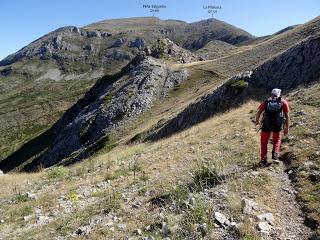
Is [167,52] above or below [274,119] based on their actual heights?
above

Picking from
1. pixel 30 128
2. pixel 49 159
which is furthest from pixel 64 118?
pixel 30 128

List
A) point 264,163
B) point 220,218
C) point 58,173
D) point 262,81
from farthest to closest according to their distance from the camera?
1. point 262,81
2. point 58,173
3. point 264,163
4. point 220,218

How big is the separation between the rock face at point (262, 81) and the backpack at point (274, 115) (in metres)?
17.4

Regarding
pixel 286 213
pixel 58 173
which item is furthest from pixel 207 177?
pixel 58 173

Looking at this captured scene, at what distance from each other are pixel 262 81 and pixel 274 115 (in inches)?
974

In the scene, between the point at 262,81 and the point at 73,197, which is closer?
the point at 73,197

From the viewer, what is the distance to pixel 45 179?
20875mm

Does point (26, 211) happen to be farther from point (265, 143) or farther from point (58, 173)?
point (265, 143)

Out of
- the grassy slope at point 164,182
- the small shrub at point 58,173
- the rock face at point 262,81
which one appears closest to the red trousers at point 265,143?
the grassy slope at point 164,182

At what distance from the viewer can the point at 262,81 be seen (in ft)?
126

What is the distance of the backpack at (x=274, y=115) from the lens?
1452cm

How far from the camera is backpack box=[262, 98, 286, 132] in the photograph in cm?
1452

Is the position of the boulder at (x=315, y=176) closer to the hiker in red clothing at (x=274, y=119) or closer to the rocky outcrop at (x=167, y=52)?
the hiker in red clothing at (x=274, y=119)

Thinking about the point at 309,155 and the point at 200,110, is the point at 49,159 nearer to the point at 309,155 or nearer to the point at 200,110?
the point at 200,110
